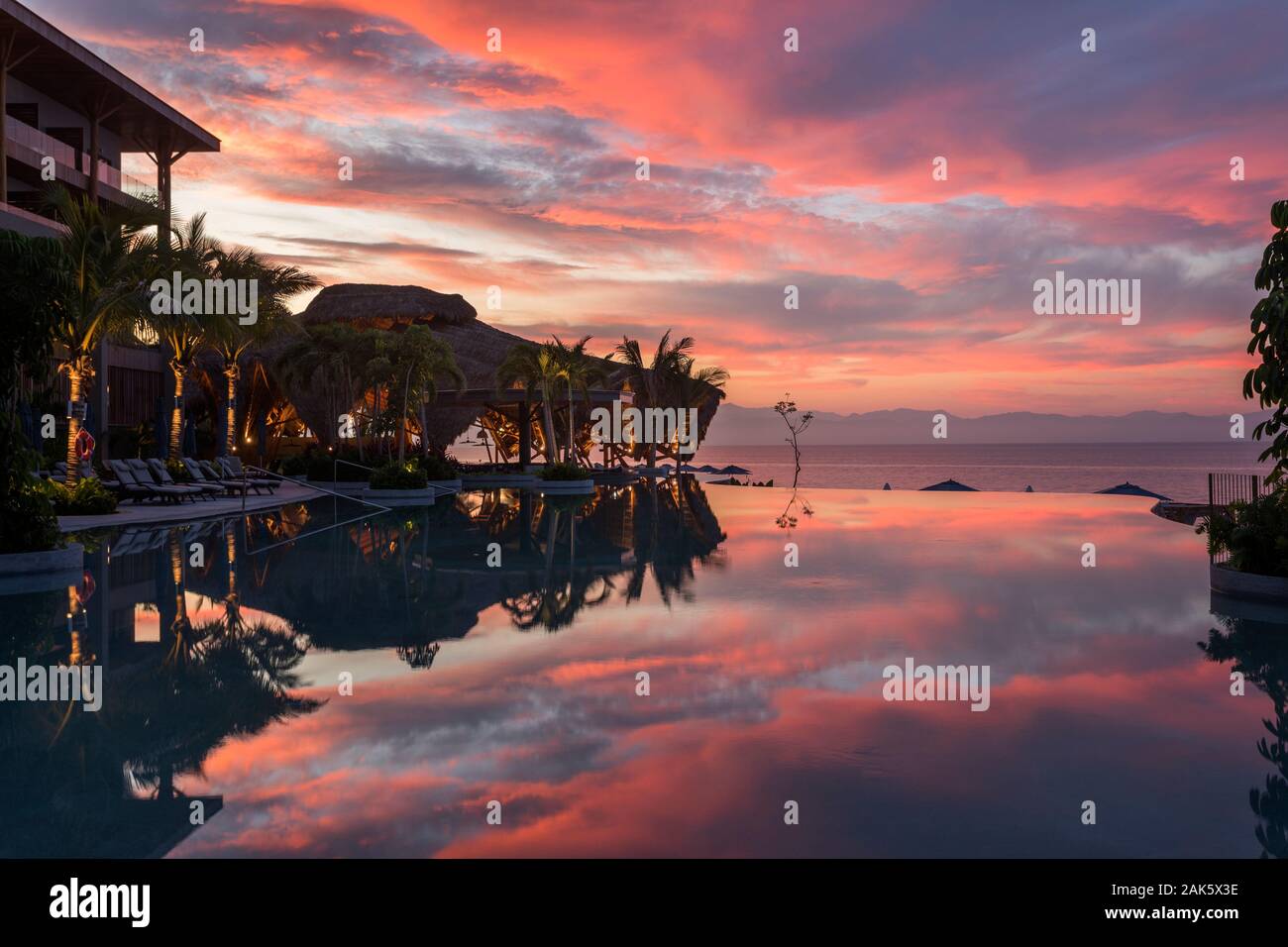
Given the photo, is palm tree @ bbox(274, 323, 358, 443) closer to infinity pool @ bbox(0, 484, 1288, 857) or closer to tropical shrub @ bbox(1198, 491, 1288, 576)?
infinity pool @ bbox(0, 484, 1288, 857)

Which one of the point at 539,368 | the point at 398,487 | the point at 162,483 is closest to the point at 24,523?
the point at 162,483

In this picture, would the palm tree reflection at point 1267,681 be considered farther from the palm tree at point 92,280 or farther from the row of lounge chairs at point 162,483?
the row of lounge chairs at point 162,483

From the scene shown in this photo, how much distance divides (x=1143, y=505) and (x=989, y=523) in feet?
36.0

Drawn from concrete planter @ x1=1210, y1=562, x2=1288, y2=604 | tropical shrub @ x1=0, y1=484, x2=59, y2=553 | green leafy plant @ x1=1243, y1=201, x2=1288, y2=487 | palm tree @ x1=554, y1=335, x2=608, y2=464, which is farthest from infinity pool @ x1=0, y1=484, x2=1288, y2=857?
palm tree @ x1=554, y1=335, x2=608, y2=464

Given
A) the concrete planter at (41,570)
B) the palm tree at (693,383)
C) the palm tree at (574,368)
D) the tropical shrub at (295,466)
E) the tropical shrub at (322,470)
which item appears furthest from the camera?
the palm tree at (693,383)

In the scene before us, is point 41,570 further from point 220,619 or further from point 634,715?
point 634,715

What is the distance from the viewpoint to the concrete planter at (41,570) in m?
11.4

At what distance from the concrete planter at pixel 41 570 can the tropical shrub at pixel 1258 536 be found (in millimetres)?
13936

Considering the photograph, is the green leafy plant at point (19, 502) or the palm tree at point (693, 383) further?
the palm tree at point (693, 383)

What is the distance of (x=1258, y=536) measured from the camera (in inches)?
428

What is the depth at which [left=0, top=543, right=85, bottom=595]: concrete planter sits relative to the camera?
11.4 metres

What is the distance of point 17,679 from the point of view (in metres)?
6.89

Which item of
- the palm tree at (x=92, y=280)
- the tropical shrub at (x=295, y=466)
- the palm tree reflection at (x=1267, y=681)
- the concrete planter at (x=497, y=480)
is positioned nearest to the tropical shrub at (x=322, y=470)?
the tropical shrub at (x=295, y=466)

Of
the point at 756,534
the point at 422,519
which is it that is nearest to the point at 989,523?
the point at 756,534
